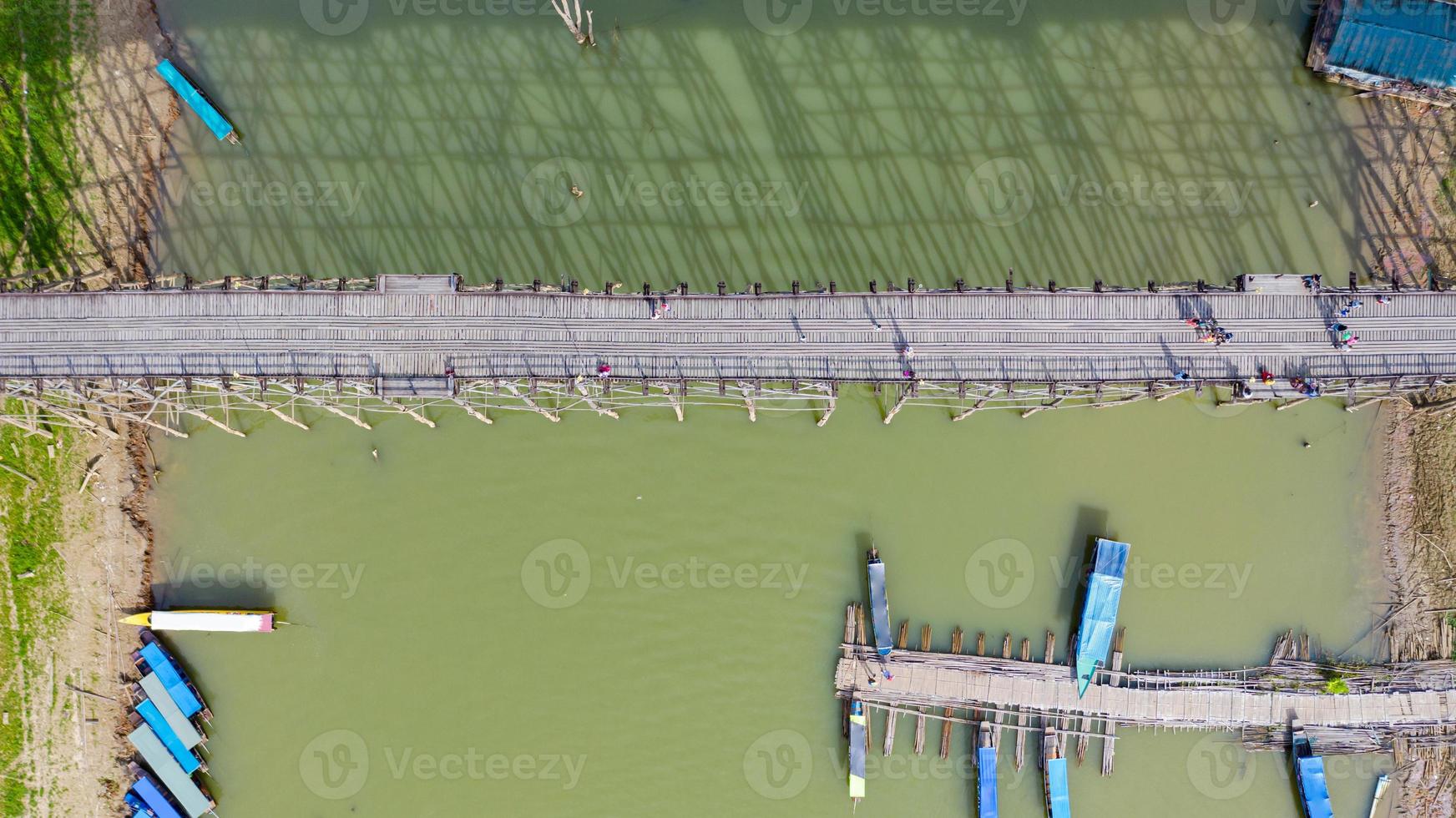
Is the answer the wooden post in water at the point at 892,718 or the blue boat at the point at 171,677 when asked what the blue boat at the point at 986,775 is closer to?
the wooden post in water at the point at 892,718

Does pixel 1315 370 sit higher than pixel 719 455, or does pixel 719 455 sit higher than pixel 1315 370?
pixel 1315 370

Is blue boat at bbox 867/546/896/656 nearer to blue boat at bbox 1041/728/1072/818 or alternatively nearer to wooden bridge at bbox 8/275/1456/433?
wooden bridge at bbox 8/275/1456/433

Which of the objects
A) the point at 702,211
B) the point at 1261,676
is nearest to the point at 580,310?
the point at 702,211

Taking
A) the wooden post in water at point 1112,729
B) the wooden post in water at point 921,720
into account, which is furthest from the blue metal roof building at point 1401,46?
the wooden post in water at point 921,720

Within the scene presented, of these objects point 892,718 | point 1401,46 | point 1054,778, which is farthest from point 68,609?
point 1401,46

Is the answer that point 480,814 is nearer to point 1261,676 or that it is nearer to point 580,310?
point 580,310

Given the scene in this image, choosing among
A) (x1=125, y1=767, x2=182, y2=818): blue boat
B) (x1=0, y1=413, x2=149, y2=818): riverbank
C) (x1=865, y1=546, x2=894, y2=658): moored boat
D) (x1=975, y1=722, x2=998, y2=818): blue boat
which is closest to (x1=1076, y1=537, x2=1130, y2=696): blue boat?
(x1=975, y1=722, x2=998, y2=818): blue boat
